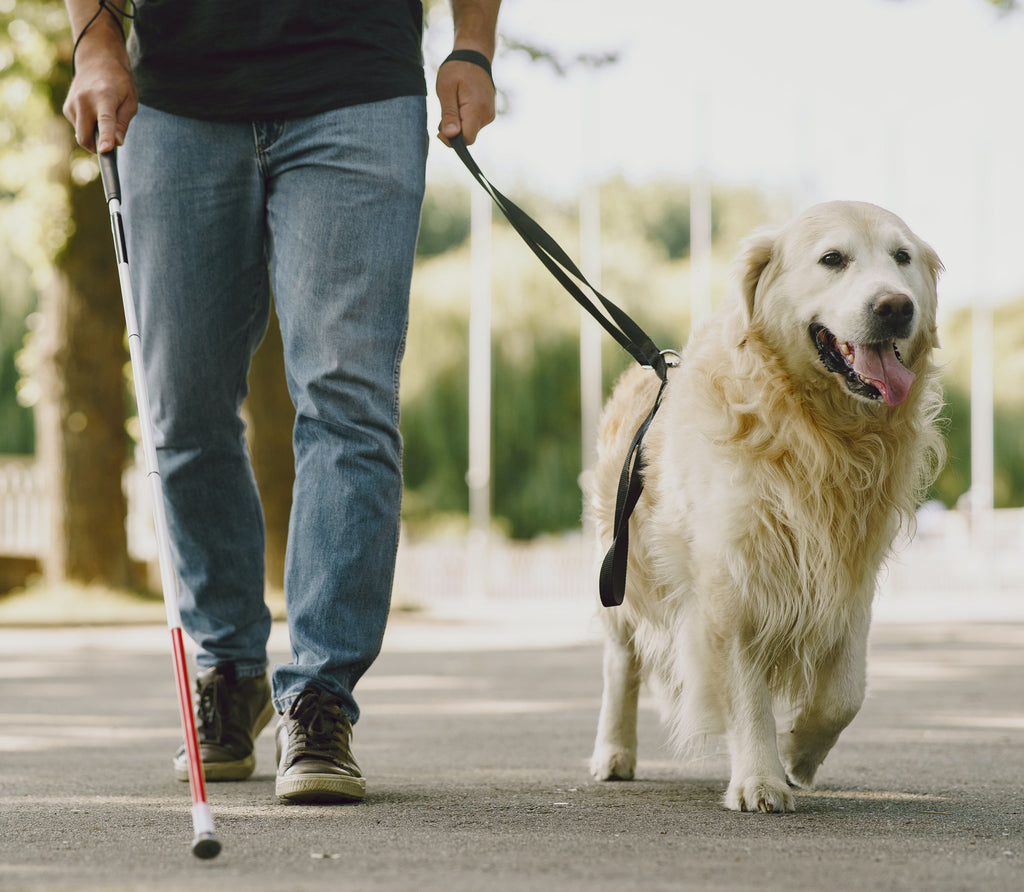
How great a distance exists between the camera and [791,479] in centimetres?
318

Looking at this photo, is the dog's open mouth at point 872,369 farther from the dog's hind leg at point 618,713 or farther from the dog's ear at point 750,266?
the dog's hind leg at point 618,713

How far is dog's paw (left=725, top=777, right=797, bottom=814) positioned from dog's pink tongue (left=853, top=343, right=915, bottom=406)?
3.02 ft

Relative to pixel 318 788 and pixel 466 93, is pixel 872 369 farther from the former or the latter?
pixel 318 788

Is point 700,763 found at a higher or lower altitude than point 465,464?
higher

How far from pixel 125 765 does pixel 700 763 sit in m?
1.60

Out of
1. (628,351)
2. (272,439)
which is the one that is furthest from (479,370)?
(628,351)

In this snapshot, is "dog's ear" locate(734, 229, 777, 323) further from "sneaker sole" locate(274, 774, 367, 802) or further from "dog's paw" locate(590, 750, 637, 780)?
"sneaker sole" locate(274, 774, 367, 802)

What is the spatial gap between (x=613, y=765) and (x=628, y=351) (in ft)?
3.53

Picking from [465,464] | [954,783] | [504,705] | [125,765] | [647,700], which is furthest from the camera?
[465,464]

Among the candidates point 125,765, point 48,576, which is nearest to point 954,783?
point 125,765

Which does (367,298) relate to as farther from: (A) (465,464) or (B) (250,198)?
(A) (465,464)

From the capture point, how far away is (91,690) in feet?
21.0

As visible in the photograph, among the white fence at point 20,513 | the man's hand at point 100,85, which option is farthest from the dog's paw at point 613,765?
the white fence at point 20,513

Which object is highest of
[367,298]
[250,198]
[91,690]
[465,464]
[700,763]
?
[250,198]
